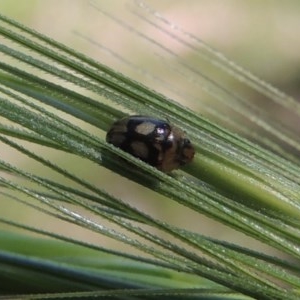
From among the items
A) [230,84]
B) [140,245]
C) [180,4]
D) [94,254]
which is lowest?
[140,245]

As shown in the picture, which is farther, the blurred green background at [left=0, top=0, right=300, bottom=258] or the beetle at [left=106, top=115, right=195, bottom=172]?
the blurred green background at [left=0, top=0, right=300, bottom=258]

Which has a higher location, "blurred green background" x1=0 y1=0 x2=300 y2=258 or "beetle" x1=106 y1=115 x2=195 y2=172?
"blurred green background" x1=0 y1=0 x2=300 y2=258

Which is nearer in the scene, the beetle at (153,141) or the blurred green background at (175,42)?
the beetle at (153,141)

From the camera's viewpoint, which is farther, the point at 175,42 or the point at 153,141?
the point at 175,42

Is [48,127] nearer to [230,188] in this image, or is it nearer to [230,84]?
[230,188]

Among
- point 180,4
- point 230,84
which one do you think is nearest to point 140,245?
point 230,84

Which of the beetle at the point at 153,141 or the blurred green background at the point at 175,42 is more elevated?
the blurred green background at the point at 175,42

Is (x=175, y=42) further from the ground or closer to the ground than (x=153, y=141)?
further from the ground

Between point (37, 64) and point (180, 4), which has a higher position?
point (180, 4)
